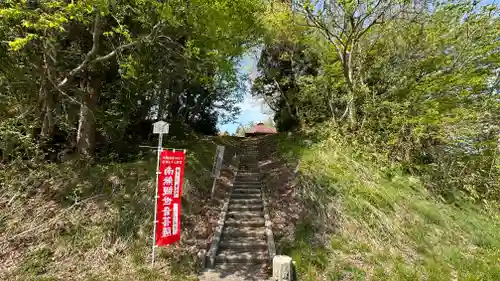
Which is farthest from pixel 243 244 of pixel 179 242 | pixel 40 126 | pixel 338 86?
pixel 338 86

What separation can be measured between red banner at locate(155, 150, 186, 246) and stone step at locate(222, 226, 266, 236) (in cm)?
133

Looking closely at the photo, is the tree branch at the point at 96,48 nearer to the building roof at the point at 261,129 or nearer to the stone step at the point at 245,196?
the stone step at the point at 245,196

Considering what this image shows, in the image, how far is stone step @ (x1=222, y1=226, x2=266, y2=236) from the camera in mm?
6693

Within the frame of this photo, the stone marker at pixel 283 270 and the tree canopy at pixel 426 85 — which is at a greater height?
the tree canopy at pixel 426 85

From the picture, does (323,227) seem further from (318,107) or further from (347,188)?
(318,107)

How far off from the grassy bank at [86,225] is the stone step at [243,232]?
0.47 m

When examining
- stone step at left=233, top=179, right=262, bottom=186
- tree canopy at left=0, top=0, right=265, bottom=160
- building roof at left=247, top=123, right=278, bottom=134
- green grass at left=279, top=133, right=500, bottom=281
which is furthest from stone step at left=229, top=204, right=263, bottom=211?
building roof at left=247, top=123, right=278, bottom=134

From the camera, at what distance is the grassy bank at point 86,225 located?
5.04 metres

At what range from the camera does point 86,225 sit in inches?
227

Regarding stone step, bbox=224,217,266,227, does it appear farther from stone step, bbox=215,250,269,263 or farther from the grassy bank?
stone step, bbox=215,250,269,263

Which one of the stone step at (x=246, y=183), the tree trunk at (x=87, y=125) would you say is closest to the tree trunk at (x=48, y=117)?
the tree trunk at (x=87, y=125)

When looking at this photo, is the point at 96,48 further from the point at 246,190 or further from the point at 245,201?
the point at 246,190

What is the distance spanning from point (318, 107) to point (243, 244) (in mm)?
8724

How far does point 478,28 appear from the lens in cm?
885
